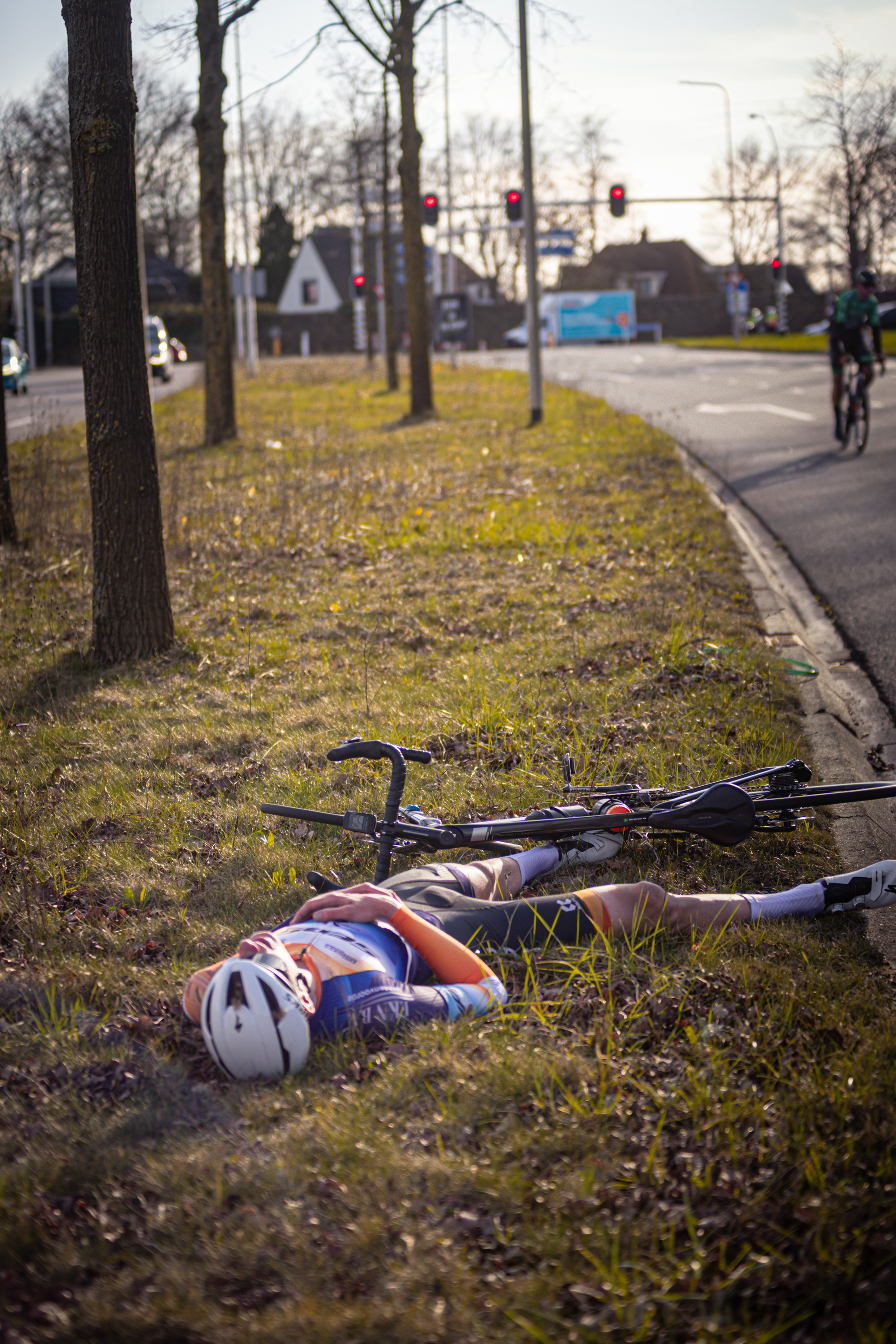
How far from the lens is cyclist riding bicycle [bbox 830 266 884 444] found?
1267cm

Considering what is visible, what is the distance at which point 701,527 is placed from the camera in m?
9.51

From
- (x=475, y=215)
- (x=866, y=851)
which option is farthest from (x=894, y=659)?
(x=475, y=215)

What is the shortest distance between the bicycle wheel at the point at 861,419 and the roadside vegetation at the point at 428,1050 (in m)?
6.43

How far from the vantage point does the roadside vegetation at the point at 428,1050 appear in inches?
85.1

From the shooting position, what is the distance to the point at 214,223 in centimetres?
1593

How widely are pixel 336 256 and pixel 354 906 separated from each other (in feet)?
283

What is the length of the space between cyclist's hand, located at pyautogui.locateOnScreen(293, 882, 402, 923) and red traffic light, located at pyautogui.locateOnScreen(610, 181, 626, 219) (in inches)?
1178

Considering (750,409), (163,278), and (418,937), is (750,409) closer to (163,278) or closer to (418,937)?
(418,937)

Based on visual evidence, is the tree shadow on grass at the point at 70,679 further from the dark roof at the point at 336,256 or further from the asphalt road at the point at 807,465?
the dark roof at the point at 336,256

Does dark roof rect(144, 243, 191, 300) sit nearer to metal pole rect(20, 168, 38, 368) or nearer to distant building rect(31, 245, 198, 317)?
distant building rect(31, 245, 198, 317)

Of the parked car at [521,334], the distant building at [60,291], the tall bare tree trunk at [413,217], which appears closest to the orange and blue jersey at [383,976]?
the tall bare tree trunk at [413,217]

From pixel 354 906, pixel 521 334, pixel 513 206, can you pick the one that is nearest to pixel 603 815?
pixel 354 906

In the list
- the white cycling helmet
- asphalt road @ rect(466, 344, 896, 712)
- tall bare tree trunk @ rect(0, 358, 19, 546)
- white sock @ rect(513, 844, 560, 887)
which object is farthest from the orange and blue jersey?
tall bare tree trunk @ rect(0, 358, 19, 546)

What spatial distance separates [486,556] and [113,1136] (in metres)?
6.98
